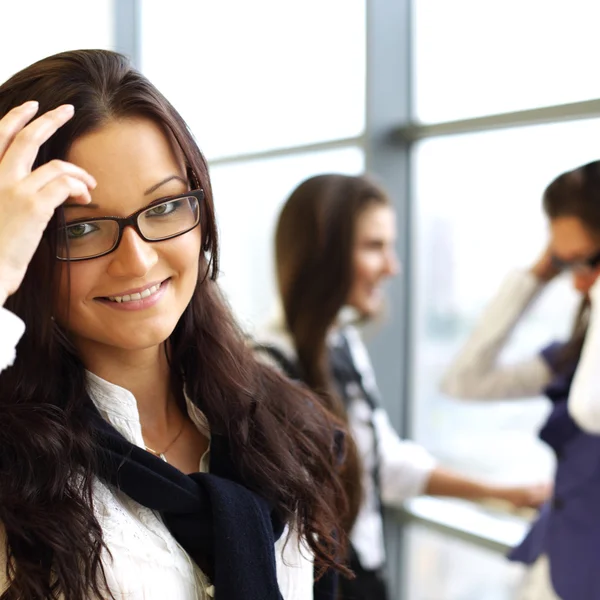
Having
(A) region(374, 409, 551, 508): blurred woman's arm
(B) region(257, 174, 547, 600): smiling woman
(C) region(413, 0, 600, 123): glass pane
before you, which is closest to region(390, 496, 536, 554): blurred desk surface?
(A) region(374, 409, 551, 508): blurred woman's arm

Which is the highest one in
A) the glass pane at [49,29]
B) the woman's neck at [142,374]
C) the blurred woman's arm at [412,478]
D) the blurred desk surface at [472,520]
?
the glass pane at [49,29]

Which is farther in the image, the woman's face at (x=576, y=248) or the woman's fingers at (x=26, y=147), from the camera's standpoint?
the woman's face at (x=576, y=248)

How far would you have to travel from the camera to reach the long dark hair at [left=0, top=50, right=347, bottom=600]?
108 cm

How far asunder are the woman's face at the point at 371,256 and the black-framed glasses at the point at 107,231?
1224 mm

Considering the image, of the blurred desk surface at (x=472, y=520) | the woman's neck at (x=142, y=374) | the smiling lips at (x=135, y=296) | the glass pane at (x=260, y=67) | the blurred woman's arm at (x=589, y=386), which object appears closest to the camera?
the smiling lips at (x=135, y=296)

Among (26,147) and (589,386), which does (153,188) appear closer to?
(26,147)

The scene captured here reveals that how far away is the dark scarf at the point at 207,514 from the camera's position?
1.17 metres

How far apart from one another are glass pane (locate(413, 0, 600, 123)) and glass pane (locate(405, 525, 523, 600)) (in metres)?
1.63

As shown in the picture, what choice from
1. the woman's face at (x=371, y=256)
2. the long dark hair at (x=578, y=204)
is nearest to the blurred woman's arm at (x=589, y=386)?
the long dark hair at (x=578, y=204)

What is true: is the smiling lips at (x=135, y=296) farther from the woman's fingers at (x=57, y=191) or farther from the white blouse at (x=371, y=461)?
the white blouse at (x=371, y=461)

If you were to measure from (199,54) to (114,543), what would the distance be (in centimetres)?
357

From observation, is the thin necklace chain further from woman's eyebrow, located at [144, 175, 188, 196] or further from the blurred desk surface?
the blurred desk surface

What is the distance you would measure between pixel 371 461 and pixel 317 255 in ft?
1.98

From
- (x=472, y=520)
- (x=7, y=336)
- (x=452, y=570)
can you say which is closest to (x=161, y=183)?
(x=7, y=336)
